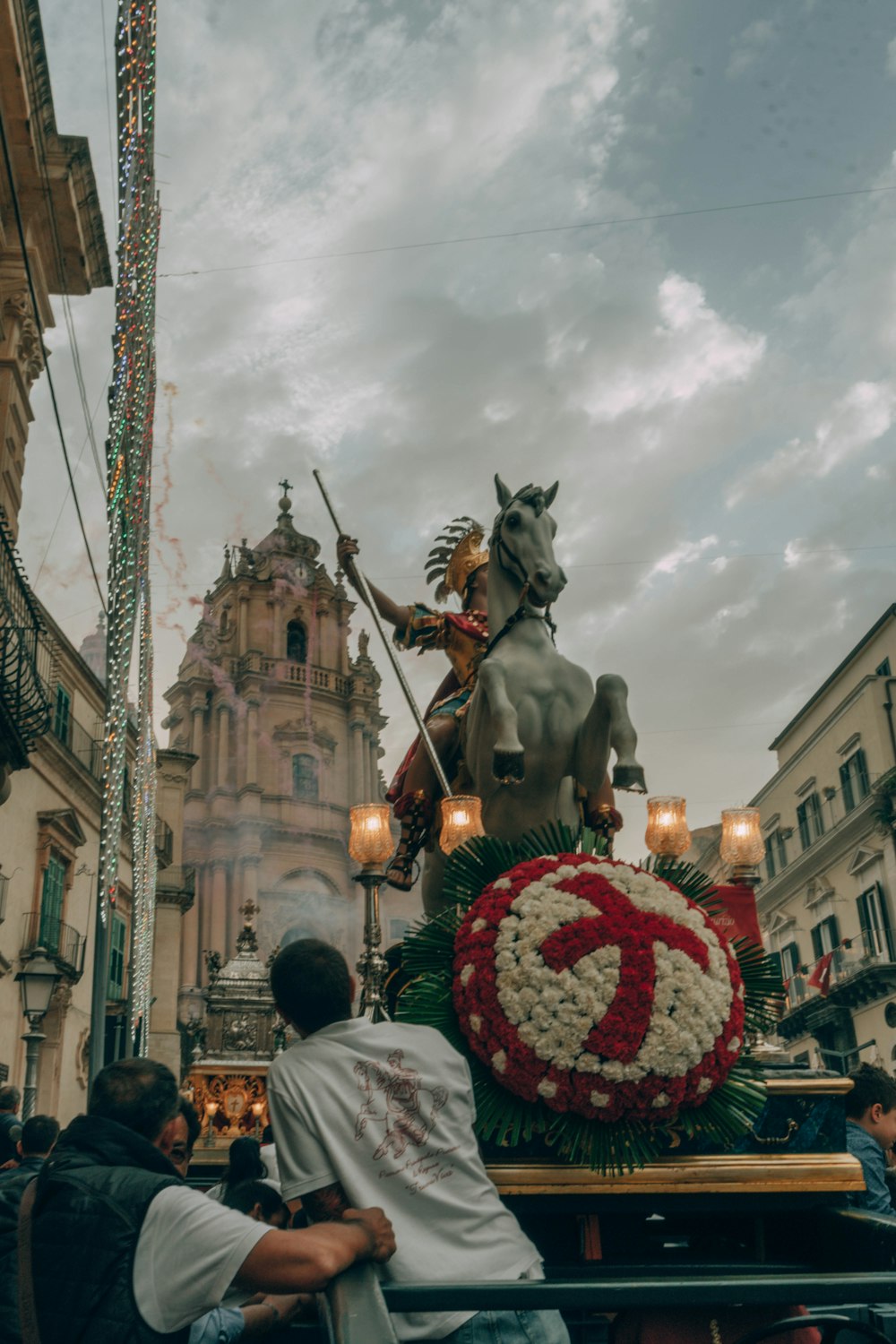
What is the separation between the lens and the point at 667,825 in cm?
743

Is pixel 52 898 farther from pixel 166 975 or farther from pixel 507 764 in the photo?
pixel 507 764

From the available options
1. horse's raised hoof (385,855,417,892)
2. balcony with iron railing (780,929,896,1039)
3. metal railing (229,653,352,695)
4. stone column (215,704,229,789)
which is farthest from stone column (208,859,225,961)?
horse's raised hoof (385,855,417,892)

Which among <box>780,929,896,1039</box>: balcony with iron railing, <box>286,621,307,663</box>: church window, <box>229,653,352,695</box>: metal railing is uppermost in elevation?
<box>286,621,307,663</box>: church window

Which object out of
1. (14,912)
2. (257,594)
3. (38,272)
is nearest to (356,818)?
(38,272)

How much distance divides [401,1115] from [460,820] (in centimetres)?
324

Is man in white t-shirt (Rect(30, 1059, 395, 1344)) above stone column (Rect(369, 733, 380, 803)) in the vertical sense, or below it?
below

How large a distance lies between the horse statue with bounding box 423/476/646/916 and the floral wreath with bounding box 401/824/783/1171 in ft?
5.80

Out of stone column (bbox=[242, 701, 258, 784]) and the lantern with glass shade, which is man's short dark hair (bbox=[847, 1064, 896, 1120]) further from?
stone column (bbox=[242, 701, 258, 784])

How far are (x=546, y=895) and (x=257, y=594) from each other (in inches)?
2380

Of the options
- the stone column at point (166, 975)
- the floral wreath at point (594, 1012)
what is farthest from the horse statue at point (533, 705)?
the stone column at point (166, 975)

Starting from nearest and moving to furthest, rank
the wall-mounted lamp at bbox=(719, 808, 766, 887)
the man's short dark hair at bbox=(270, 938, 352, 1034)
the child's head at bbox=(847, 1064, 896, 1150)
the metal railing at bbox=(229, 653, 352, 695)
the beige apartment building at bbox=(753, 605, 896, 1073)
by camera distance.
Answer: the man's short dark hair at bbox=(270, 938, 352, 1034) < the child's head at bbox=(847, 1064, 896, 1150) < the wall-mounted lamp at bbox=(719, 808, 766, 887) < the beige apartment building at bbox=(753, 605, 896, 1073) < the metal railing at bbox=(229, 653, 352, 695)

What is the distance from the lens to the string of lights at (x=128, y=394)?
8.30 meters

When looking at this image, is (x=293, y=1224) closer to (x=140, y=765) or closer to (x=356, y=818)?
(x=356, y=818)

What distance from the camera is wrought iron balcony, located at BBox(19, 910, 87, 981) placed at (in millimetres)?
22891
